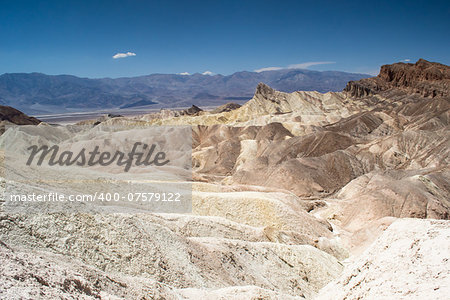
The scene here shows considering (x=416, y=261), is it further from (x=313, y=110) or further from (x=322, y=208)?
(x=313, y=110)

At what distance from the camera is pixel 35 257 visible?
6.11m

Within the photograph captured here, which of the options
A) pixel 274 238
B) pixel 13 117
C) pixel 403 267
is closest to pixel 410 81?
pixel 274 238

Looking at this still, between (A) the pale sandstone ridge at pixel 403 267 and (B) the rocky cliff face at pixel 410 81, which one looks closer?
(A) the pale sandstone ridge at pixel 403 267

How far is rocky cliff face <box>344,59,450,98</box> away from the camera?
248 ft

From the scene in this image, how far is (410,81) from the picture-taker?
8669 centimetres

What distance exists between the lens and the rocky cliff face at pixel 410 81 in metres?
75.7

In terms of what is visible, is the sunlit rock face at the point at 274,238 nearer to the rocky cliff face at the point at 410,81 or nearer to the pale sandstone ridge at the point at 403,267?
the pale sandstone ridge at the point at 403,267

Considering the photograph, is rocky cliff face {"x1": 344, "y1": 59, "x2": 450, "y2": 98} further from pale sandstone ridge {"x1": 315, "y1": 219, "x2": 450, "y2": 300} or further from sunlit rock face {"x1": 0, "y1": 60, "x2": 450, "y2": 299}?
pale sandstone ridge {"x1": 315, "y1": 219, "x2": 450, "y2": 300}

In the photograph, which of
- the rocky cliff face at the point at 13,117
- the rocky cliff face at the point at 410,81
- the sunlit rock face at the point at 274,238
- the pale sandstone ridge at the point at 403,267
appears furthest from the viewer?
the rocky cliff face at the point at 13,117

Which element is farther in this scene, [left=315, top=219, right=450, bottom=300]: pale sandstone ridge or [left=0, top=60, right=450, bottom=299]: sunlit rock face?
[left=0, top=60, right=450, bottom=299]: sunlit rock face

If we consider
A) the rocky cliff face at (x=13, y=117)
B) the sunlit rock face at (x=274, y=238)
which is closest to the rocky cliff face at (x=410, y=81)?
the sunlit rock face at (x=274, y=238)

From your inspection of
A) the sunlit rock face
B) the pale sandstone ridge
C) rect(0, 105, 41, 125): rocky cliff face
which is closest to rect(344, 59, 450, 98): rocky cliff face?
the sunlit rock face

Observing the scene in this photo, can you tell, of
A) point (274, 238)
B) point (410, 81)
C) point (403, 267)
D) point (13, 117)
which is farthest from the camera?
point (410, 81)

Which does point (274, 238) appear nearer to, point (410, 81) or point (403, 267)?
point (403, 267)
